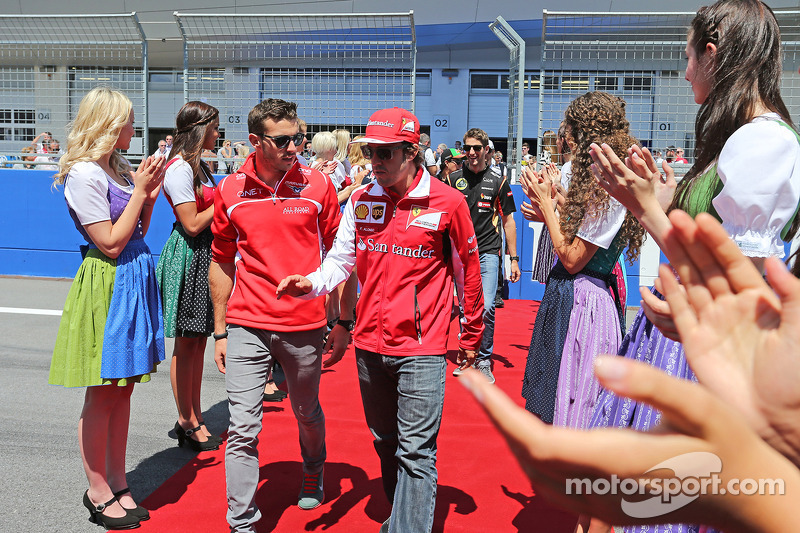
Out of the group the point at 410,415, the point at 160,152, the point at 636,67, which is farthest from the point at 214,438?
the point at 636,67

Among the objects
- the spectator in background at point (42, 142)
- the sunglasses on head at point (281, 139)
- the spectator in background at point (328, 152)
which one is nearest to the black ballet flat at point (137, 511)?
the sunglasses on head at point (281, 139)

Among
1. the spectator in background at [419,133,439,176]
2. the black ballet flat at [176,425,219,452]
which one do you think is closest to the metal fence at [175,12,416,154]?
the spectator in background at [419,133,439,176]

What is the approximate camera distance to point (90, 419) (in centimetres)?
337

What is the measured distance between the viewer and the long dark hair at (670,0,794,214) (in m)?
2.09

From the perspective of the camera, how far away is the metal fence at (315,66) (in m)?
8.74

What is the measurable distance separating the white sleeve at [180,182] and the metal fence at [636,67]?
203 inches

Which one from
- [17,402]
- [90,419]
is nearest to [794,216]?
[90,419]

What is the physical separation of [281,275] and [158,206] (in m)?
7.15

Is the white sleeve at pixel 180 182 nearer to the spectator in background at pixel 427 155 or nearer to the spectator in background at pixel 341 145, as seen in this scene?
the spectator in background at pixel 341 145

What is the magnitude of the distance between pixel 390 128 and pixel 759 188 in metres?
1.76

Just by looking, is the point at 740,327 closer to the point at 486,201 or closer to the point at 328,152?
the point at 486,201

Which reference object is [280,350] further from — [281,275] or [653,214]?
[653,214]

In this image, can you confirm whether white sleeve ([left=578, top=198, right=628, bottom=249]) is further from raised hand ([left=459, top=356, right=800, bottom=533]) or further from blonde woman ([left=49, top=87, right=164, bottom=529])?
raised hand ([left=459, top=356, right=800, bottom=533])

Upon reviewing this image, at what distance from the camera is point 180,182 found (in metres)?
4.28
